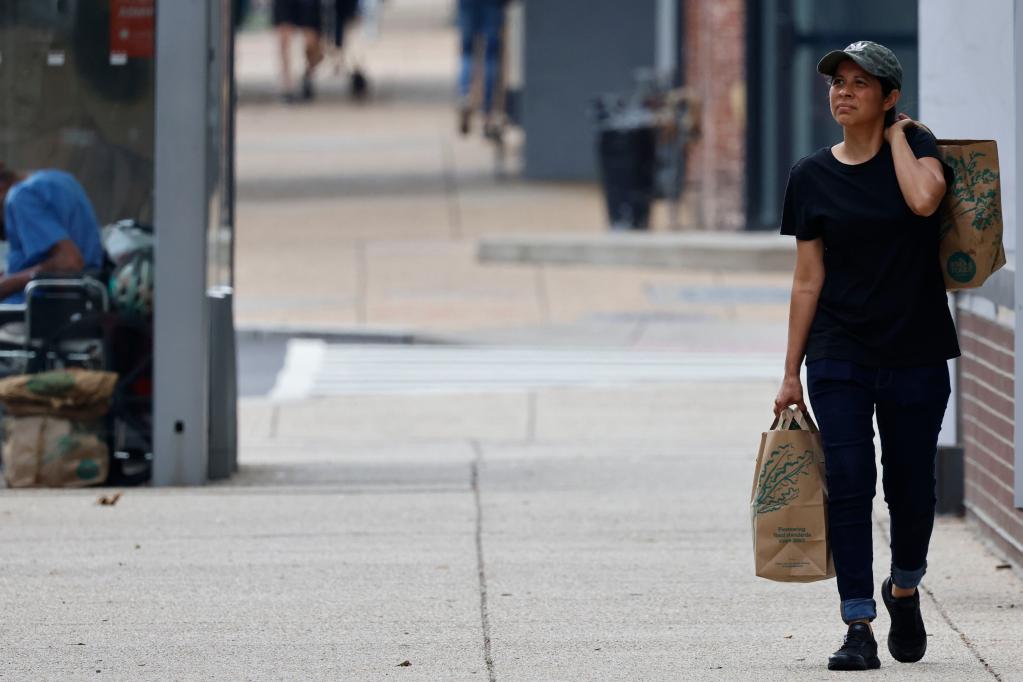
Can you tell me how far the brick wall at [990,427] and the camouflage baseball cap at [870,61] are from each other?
1.62 m

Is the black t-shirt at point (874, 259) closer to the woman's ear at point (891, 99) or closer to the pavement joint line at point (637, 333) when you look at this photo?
the woman's ear at point (891, 99)

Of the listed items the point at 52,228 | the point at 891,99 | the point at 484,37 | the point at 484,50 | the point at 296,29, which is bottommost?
the point at 52,228

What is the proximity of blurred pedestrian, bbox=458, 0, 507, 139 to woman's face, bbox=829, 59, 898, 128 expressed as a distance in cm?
1795

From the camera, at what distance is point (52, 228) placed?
27.2ft

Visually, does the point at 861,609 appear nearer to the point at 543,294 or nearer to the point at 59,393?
the point at 59,393

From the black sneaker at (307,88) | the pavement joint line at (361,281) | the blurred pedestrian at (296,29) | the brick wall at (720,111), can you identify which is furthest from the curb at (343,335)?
the black sneaker at (307,88)

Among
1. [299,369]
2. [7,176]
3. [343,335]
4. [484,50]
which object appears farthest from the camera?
[484,50]

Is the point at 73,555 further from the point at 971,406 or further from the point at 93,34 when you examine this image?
the point at 971,406

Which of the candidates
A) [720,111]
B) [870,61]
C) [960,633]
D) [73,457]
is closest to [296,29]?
[720,111]

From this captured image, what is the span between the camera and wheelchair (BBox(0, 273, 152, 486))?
27.3 ft

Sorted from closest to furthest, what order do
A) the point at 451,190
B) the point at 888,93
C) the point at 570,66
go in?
the point at 888,93 < the point at 451,190 < the point at 570,66

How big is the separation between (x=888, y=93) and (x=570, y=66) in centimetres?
1748

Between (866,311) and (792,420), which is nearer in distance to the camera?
(866,311)

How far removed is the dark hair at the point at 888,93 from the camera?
5121 millimetres
